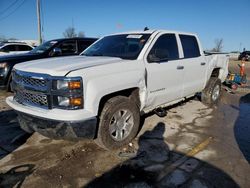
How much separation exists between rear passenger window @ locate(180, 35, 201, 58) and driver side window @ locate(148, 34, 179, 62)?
383 mm

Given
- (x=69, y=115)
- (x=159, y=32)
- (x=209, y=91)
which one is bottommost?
(x=209, y=91)

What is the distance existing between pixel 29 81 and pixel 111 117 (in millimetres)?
1309

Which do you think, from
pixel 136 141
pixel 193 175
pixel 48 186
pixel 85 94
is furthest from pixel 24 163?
pixel 193 175

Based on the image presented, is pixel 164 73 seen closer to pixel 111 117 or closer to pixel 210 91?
pixel 111 117

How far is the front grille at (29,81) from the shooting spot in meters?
3.29

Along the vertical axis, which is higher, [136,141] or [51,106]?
[51,106]

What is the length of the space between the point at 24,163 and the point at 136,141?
6.13 ft

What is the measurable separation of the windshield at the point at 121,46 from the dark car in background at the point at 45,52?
2755 mm

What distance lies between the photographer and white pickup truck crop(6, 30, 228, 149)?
10.5 feet

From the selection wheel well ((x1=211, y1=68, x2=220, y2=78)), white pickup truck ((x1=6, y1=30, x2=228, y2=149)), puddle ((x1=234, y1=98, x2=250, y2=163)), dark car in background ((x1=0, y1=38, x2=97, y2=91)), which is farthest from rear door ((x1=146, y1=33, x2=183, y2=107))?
dark car in background ((x1=0, y1=38, x2=97, y2=91))

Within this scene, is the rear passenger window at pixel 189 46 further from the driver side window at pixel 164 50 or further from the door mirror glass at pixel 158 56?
the door mirror glass at pixel 158 56

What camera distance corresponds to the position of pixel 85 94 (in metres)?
3.22

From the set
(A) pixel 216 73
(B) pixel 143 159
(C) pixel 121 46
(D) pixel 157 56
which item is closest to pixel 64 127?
(B) pixel 143 159

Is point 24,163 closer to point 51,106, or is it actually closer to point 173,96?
point 51,106
